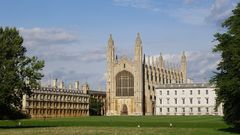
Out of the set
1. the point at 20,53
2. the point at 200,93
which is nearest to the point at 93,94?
the point at 200,93

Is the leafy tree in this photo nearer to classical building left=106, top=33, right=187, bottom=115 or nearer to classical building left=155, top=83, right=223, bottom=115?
classical building left=106, top=33, right=187, bottom=115

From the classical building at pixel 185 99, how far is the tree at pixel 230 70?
3760 inches

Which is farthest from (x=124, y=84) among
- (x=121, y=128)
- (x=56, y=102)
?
(x=121, y=128)

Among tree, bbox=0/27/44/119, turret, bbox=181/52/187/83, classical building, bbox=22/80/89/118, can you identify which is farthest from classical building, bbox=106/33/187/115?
tree, bbox=0/27/44/119

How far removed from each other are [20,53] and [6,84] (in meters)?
5.71

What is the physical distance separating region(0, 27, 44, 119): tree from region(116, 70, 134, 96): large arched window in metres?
95.9

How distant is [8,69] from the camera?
5200cm

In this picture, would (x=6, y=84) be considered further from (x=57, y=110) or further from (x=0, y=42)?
(x=57, y=110)

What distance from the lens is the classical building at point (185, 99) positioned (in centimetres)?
14550

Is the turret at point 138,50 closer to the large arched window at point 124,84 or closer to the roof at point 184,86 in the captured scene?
the large arched window at point 124,84

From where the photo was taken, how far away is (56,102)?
141m

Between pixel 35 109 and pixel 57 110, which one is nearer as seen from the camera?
pixel 35 109

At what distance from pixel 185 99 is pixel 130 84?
1776 centimetres

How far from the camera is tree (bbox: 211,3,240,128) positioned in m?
45.4
